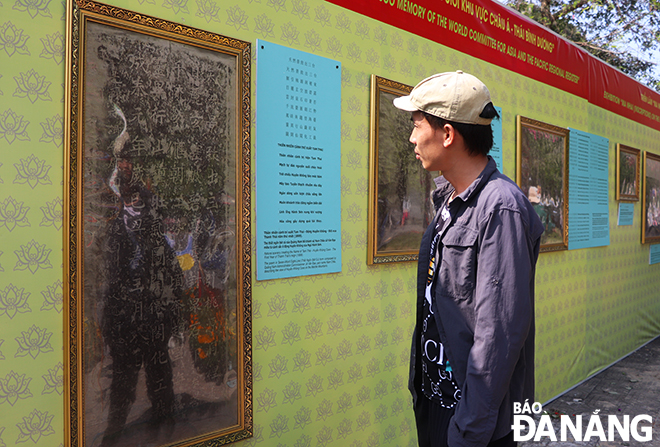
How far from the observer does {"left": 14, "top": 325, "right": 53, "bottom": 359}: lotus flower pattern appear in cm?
146

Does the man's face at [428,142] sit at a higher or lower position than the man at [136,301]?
higher

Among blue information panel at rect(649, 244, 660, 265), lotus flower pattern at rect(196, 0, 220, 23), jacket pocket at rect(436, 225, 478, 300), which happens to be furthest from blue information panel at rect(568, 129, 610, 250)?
lotus flower pattern at rect(196, 0, 220, 23)

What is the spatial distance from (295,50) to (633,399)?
173 inches

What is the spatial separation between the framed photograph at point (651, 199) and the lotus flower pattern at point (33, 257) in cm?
668

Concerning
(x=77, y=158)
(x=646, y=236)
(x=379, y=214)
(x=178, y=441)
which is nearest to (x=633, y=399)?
(x=646, y=236)

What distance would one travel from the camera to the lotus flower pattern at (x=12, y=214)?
1.43 metres

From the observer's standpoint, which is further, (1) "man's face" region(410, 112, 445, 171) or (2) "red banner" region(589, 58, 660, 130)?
(2) "red banner" region(589, 58, 660, 130)

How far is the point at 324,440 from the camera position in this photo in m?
2.34

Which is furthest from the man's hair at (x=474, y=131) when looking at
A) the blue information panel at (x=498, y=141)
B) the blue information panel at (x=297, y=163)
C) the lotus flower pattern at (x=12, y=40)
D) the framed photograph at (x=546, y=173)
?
the framed photograph at (x=546, y=173)

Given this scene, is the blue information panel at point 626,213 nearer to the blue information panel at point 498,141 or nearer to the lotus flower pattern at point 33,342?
the blue information panel at point 498,141

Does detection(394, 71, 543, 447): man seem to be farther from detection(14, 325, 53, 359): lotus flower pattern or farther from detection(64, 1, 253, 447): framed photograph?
detection(14, 325, 53, 359): lotus flower pattern

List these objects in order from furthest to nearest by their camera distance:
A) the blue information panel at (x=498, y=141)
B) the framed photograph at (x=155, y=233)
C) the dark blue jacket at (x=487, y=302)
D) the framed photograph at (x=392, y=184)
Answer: the blue information panel at (x=498, y=141) → the framed photograph at (x=392, y=184) → the framed photograph at (x=155, y=233) → the dark blue jacket at (x=487, y=302)

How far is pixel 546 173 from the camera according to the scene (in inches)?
162

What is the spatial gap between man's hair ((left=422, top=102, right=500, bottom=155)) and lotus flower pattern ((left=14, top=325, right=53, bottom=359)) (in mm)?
1401
